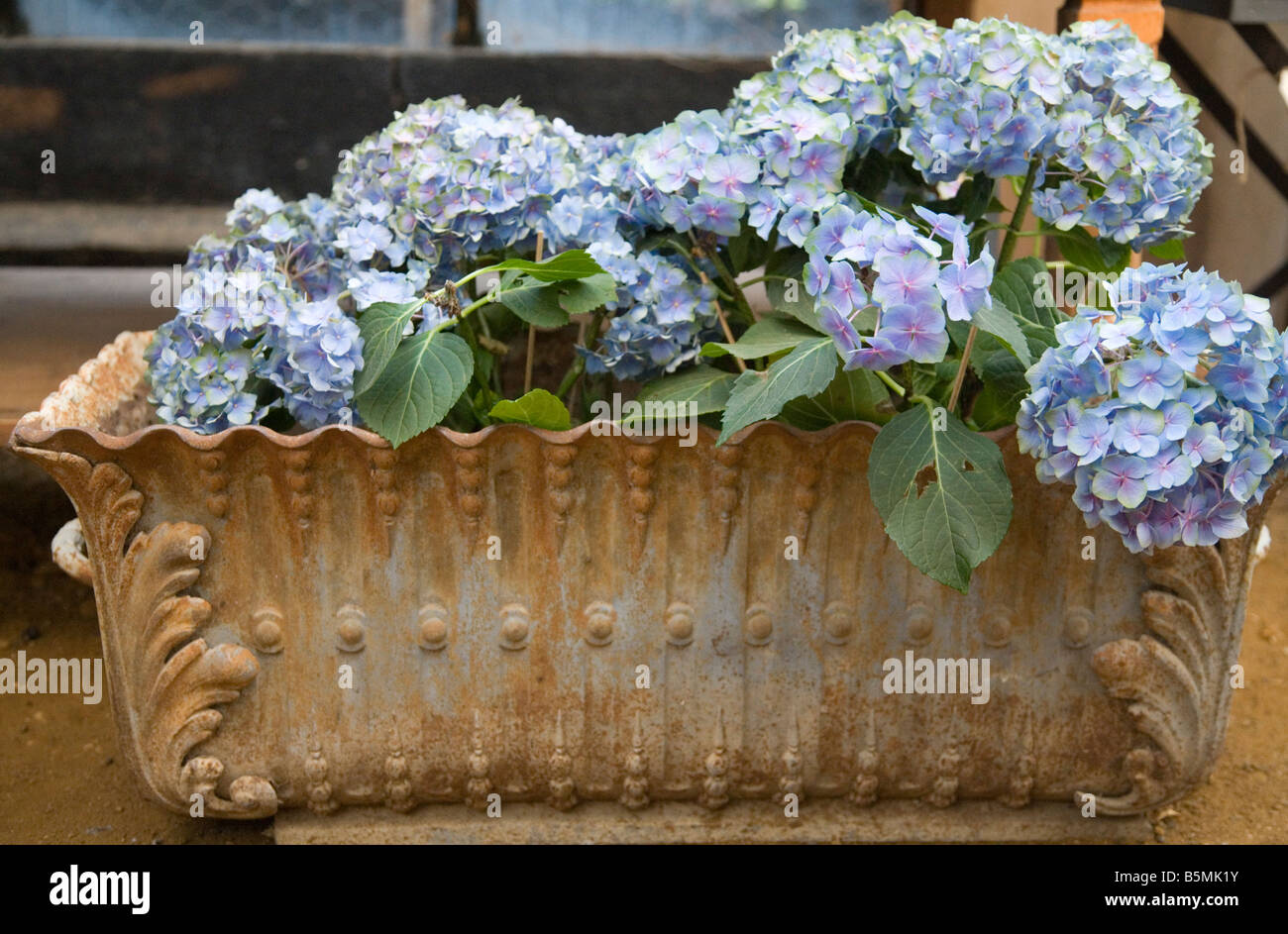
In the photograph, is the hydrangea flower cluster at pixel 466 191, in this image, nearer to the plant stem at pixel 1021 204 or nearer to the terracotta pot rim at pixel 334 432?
the terracotta pot rim at pixel 334 432

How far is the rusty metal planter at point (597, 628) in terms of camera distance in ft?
4.42

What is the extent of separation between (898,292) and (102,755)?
4.76ft

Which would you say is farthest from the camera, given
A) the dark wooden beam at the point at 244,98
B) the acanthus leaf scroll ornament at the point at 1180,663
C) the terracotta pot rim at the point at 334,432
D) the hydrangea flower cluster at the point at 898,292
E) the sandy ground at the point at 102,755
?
the dark wooden beam at the point at 244,98

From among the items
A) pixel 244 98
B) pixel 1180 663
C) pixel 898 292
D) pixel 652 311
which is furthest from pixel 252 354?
pixel 244 98

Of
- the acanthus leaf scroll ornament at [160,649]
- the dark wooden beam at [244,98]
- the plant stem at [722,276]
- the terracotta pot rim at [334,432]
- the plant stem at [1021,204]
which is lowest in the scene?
the acanthus leaf scroll ornament at [160,649]

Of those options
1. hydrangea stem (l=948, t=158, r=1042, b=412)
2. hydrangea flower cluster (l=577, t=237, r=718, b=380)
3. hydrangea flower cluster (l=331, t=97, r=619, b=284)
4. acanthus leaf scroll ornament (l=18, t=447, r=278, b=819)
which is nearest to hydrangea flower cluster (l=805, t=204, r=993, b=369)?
hydrangea stem (l=948, t=158, r=1042, b=412)

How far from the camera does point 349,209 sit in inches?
62.6

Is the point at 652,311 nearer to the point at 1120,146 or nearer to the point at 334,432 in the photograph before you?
the point at 334,432

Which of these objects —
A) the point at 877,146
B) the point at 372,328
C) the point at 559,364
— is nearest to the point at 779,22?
the point at 559,364

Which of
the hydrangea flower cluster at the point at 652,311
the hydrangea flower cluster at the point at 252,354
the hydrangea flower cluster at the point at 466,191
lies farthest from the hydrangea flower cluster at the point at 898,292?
the hydrangea flower cluster at the point at 252,354

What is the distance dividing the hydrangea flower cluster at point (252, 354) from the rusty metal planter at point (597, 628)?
0.08 metres

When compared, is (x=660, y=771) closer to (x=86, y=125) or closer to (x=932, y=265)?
(x=932, y=265)

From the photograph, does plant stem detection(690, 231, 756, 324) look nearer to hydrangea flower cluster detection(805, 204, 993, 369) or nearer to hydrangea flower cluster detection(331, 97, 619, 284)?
hydrangea flower cluster detection(331, 97, 619, 284)

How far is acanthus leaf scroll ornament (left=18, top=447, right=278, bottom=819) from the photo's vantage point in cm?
134
